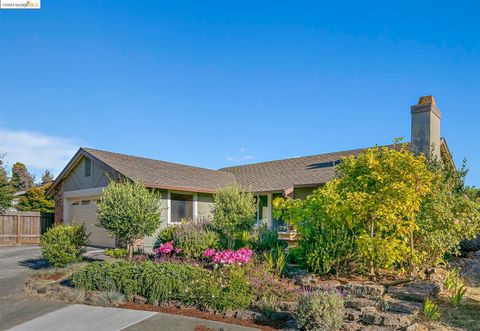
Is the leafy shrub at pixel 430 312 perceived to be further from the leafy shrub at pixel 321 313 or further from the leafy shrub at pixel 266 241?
the leafy shrub at pixel 266 241

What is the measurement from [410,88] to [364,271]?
859 cm

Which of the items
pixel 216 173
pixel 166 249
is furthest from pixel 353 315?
pixel 216 173

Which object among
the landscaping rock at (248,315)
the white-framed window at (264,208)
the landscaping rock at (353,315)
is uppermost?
the white-framed window at (264,208)

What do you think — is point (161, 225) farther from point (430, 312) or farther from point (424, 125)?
point (430, 312)

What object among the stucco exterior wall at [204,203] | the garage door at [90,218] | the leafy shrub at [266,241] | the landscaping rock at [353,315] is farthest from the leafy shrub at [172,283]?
the stucco exterior wall at [204,203]

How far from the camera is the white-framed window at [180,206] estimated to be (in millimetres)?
16328

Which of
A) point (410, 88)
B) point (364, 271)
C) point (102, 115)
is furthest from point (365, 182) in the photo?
point (102, 115)

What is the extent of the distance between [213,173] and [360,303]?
16306 mm

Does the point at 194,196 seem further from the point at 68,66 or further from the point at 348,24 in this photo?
the point at 348,24

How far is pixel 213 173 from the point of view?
22.0m

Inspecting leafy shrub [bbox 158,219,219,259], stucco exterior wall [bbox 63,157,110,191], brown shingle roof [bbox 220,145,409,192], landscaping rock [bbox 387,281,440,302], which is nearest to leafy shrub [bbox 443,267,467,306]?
landscaping rock [bbox 387,281,440,302]

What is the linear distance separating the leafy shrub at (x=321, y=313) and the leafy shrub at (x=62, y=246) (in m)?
8.24

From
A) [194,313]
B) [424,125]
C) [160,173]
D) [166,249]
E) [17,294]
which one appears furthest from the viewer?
Answer: [160,173]

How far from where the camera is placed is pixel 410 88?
13.6m
